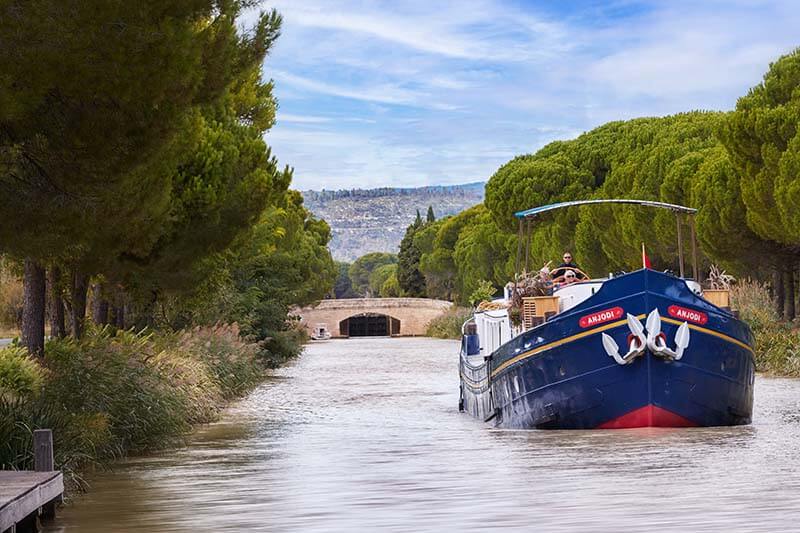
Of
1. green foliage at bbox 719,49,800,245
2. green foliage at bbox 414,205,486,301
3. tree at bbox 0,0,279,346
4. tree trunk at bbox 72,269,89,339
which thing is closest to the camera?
tree at bbox 0,0,279,346

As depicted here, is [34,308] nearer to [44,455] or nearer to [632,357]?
[44,455]

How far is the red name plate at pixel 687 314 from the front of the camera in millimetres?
19688

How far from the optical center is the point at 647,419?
20078mm

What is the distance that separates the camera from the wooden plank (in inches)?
403

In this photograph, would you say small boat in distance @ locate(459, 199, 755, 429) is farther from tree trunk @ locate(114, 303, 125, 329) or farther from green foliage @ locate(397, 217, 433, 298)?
green foliage @ locate(397, 217, 433, 298)

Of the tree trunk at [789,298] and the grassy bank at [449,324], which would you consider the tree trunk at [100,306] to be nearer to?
the tree trunk at [789,298]

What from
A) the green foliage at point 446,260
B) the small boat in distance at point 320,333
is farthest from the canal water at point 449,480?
the green foliage at point 446,260

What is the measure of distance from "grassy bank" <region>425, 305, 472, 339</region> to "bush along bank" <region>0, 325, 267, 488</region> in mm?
60364

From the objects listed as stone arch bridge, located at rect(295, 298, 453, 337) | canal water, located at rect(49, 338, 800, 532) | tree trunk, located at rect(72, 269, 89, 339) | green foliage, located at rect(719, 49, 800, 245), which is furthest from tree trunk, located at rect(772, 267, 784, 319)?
stone arch bridge, located at rect(295, 298, 453, 337)

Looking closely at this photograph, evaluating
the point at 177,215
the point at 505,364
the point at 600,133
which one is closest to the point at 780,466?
the point at 505,364

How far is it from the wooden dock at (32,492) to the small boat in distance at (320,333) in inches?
3712

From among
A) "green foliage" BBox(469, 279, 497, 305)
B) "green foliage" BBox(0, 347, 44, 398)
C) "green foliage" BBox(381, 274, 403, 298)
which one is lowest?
"green foliage" BBox(0, 347, 44, 398)

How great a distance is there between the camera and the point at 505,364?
22188 millimetres

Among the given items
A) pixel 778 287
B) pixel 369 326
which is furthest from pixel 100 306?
pixel 369 326
